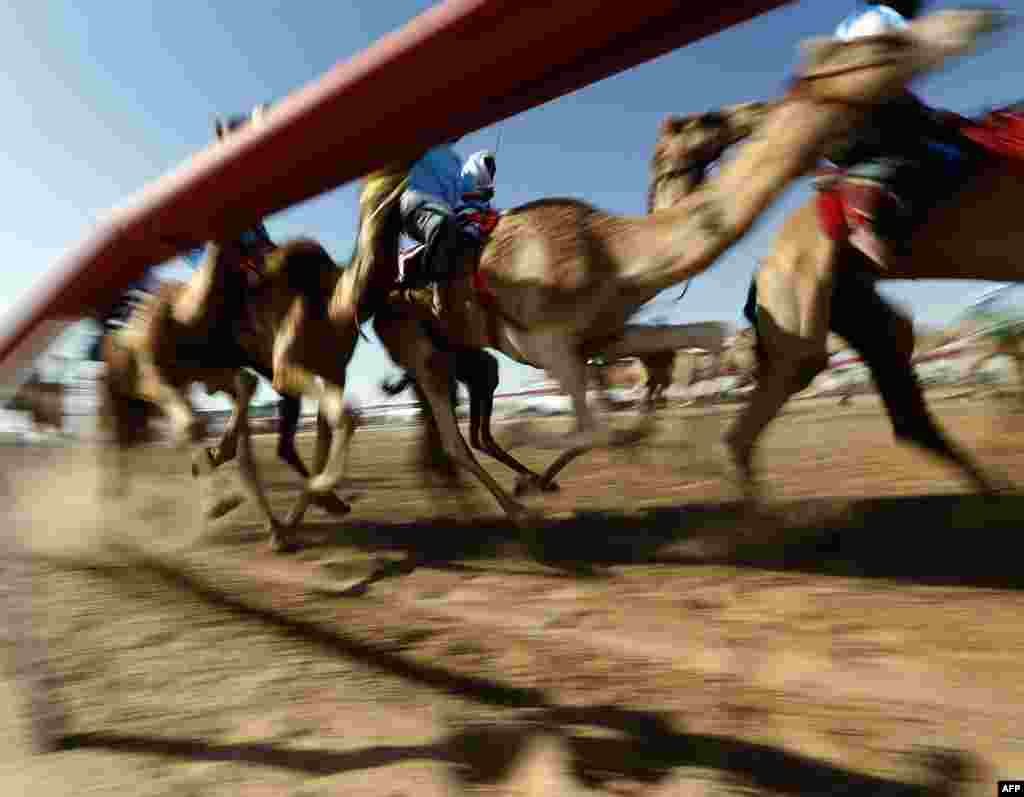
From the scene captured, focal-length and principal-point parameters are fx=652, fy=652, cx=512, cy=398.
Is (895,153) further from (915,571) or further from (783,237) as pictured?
(915,571)

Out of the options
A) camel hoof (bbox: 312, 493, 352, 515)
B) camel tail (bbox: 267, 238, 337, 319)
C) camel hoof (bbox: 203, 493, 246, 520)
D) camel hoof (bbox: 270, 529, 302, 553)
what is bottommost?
camel hoof (bbox: 270, 529, 302, 553)

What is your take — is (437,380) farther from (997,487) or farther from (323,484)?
(997,487)

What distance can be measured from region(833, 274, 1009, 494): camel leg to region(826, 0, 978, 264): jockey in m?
0.69

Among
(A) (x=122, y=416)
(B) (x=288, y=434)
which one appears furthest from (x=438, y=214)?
(A) (x=122, y=416)

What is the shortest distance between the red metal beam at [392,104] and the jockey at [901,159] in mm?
2391

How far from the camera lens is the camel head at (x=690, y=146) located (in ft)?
10.2

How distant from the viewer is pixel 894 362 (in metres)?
3.96

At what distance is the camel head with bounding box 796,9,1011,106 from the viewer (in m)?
1.70

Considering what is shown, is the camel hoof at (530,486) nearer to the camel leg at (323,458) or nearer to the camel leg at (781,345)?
the camel leg at (323,458)

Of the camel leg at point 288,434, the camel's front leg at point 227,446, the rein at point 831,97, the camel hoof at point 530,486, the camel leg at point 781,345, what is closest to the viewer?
the rein at point 831,97

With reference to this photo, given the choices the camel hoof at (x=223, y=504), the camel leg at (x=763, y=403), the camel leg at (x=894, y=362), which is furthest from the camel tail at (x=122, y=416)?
the camel leg at (x=894, y=362)

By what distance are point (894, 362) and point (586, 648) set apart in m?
2.69

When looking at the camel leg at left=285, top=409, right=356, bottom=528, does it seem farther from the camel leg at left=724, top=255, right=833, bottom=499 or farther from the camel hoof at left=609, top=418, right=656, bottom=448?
the camel leg at left=724, top=255, right=833, bottom=499

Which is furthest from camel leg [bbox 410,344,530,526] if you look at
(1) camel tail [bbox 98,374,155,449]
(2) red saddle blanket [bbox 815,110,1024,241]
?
(1) camel tail [bbox 98,374,155,449]
